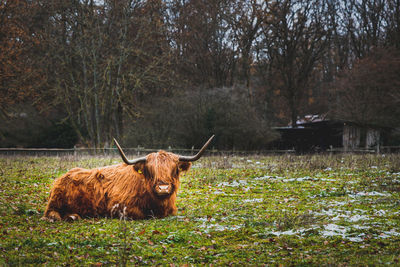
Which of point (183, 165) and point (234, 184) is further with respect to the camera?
point (234, 184)

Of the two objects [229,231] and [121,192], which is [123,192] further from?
[229,231]

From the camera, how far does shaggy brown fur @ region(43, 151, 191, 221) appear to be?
6.48 meters

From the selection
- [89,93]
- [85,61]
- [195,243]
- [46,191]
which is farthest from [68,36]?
[195,243]

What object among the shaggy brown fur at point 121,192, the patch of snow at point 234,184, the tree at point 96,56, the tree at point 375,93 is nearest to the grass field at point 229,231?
the shaggy brown fur at point 121,192

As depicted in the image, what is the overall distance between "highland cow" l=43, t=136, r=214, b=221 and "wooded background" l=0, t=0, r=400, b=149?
16.6m

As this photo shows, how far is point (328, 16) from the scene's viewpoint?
36.8 metres

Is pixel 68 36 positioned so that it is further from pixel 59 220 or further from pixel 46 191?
pixel 59 220

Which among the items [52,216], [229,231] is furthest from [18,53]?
[229,231]

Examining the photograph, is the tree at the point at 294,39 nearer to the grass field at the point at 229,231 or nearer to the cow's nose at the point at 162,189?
the grass field at the point at 229,231

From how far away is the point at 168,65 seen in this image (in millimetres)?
29656

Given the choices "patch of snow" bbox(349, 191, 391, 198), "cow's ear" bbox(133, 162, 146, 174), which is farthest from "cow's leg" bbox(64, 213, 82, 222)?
"patch of snow" bbox(349, 191, 391, 198)

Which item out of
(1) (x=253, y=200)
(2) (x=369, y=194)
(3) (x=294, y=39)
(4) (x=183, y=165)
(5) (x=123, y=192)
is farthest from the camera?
(3) (x=294, y=39)

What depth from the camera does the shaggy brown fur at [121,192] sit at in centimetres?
648

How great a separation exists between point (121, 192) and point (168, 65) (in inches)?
939
